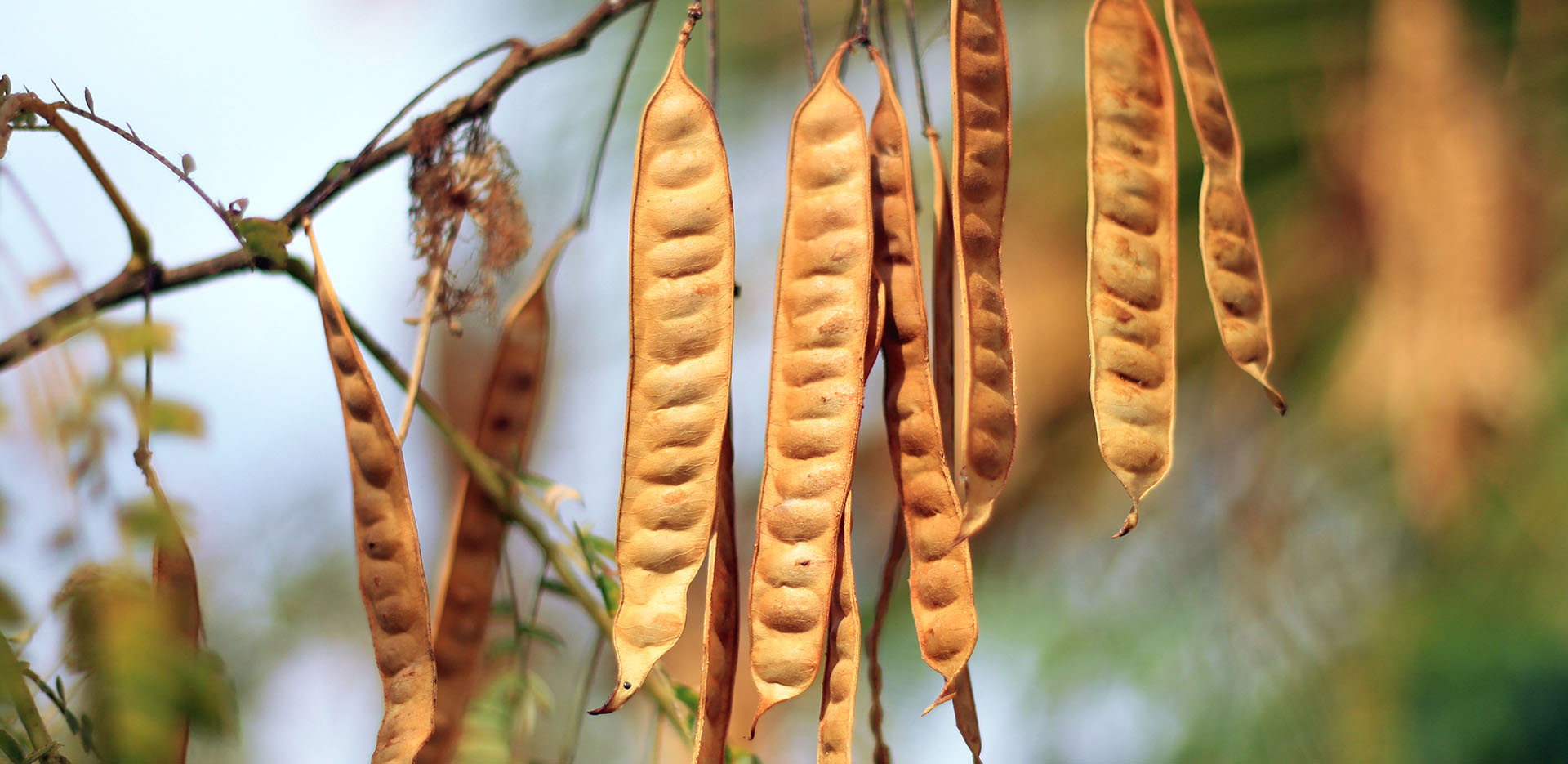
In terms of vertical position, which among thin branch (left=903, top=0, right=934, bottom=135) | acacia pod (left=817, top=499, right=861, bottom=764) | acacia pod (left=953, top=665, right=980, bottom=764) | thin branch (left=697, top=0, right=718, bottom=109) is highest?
thin branch (left=697, top=0, right=718, bottom=109)

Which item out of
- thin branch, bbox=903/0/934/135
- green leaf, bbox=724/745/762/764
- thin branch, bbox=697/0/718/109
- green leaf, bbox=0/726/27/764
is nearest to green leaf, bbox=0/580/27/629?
green leaf, bbox=0/726/27/764

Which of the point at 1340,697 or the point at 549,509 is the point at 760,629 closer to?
the point at 549,509

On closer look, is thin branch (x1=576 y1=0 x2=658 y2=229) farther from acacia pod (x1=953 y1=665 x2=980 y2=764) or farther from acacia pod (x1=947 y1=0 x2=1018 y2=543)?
acacia pod (x1=953 y1=665 x2=980 y2=764)

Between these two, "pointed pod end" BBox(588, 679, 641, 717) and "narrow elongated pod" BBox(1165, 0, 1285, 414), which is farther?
"narrow elongated pod" BBox(1165, 0, 1285, 414)

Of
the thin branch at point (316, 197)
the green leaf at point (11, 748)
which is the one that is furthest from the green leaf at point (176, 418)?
the green leaf at point (11, 748)

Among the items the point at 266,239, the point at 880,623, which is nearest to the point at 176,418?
the point at 266,239

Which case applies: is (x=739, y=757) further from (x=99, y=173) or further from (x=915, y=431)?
(x=99, y=173)

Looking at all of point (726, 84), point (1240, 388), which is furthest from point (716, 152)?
point (726, 84)
